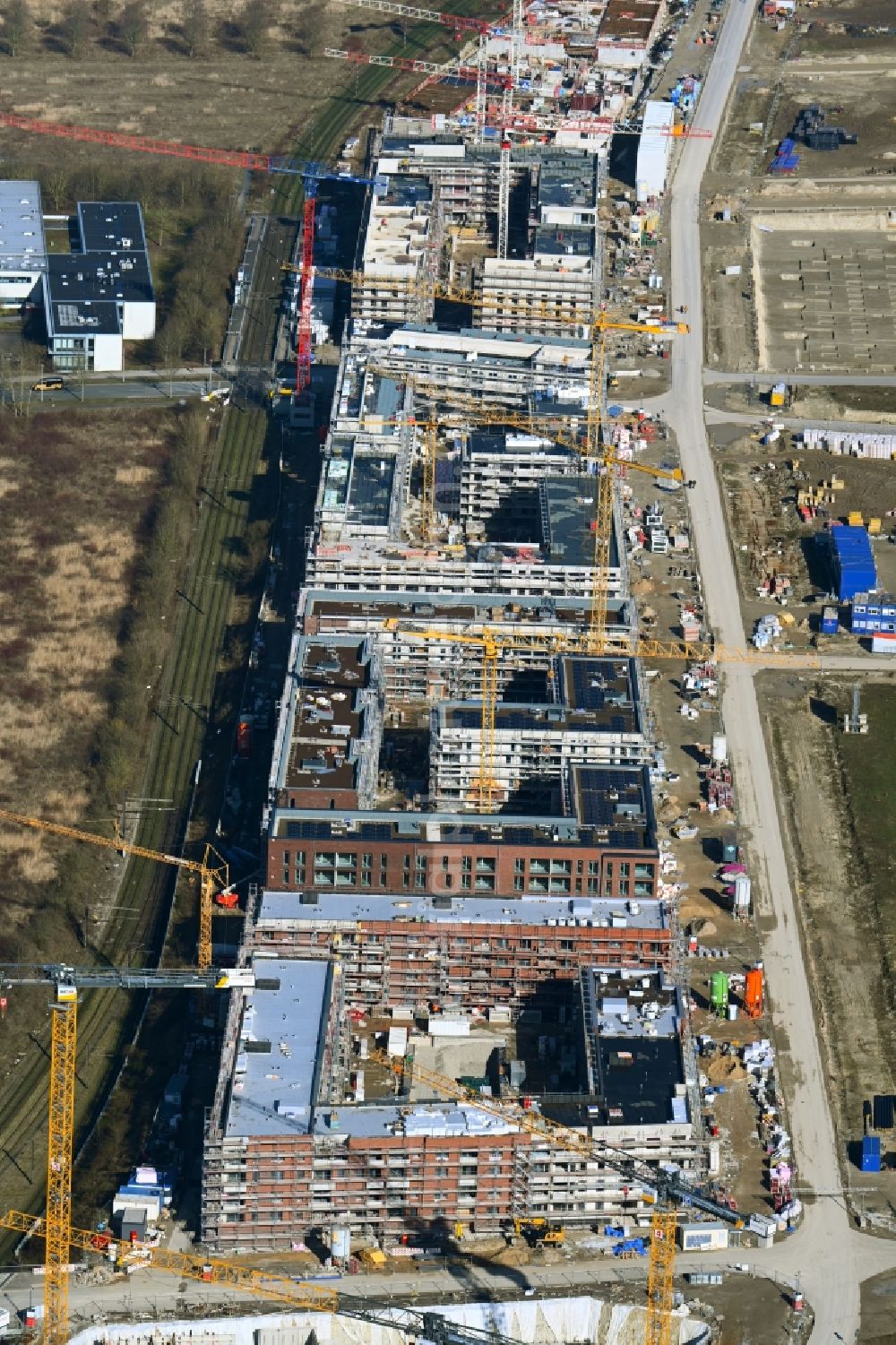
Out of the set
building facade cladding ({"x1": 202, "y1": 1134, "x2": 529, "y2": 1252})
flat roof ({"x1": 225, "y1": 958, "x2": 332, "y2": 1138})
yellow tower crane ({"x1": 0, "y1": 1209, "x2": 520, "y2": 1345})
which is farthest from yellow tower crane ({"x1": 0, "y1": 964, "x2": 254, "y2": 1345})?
building facade cladding ({"x1": 202, "y1": 1134, "x2": 529, "y2": 1252})

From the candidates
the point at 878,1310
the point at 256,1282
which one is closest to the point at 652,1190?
the point at 878,1310

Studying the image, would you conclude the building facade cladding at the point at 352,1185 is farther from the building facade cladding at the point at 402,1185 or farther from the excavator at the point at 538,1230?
the excavator at the point at 538,1230

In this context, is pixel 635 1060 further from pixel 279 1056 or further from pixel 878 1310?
pixel 279 1056

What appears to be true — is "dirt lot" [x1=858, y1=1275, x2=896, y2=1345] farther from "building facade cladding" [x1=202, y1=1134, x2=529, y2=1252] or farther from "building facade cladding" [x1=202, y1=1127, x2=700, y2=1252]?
"building facade cladding" [x1=202, y1=1134, x2=529, y2=1252]

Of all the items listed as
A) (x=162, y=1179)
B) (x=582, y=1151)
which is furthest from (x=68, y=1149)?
(x=582, y=1151)

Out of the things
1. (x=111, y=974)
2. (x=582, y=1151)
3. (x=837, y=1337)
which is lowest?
(x=837, y=1337)

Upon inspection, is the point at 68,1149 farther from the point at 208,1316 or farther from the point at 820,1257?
the point at 820,1257
